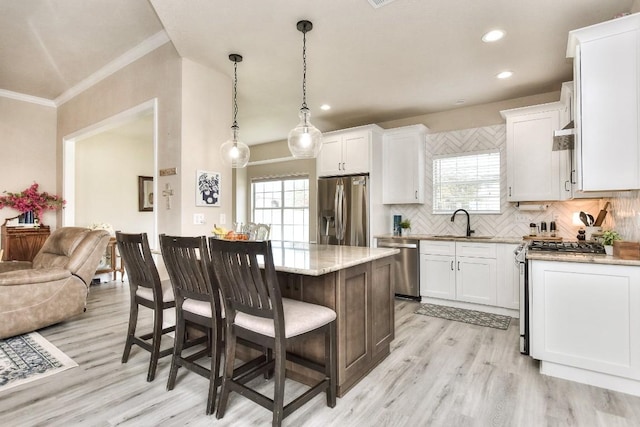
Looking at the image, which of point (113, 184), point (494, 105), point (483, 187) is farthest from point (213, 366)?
point (113, 184)

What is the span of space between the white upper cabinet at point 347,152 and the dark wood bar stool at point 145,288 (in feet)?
10.3

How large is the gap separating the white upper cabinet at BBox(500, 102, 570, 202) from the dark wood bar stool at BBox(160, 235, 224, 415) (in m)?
3.70

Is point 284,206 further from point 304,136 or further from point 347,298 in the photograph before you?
point 347,298

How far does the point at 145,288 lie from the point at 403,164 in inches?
148

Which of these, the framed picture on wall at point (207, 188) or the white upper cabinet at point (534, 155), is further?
the white upper cabinet at point (534, 155)

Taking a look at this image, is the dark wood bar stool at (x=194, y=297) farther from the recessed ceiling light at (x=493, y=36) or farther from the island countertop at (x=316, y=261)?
the recessed ceiling light at (x=493, y=36)

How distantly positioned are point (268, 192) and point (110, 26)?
14.9ft

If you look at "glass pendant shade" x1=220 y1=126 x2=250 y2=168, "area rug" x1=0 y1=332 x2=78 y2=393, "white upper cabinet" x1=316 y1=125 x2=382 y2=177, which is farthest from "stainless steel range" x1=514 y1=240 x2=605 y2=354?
"area rug" x1=0 y1=332 x2=78 y2=393

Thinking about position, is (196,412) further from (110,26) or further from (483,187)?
(483,187)

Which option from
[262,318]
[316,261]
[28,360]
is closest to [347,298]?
[316,261]

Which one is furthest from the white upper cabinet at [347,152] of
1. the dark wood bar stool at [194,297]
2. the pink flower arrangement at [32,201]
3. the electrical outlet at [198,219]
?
the pink flower arrangement at [32,201]

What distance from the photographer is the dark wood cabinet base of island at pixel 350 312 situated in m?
2.13

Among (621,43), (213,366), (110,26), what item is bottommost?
(213,366)

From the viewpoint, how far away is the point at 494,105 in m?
4.50
